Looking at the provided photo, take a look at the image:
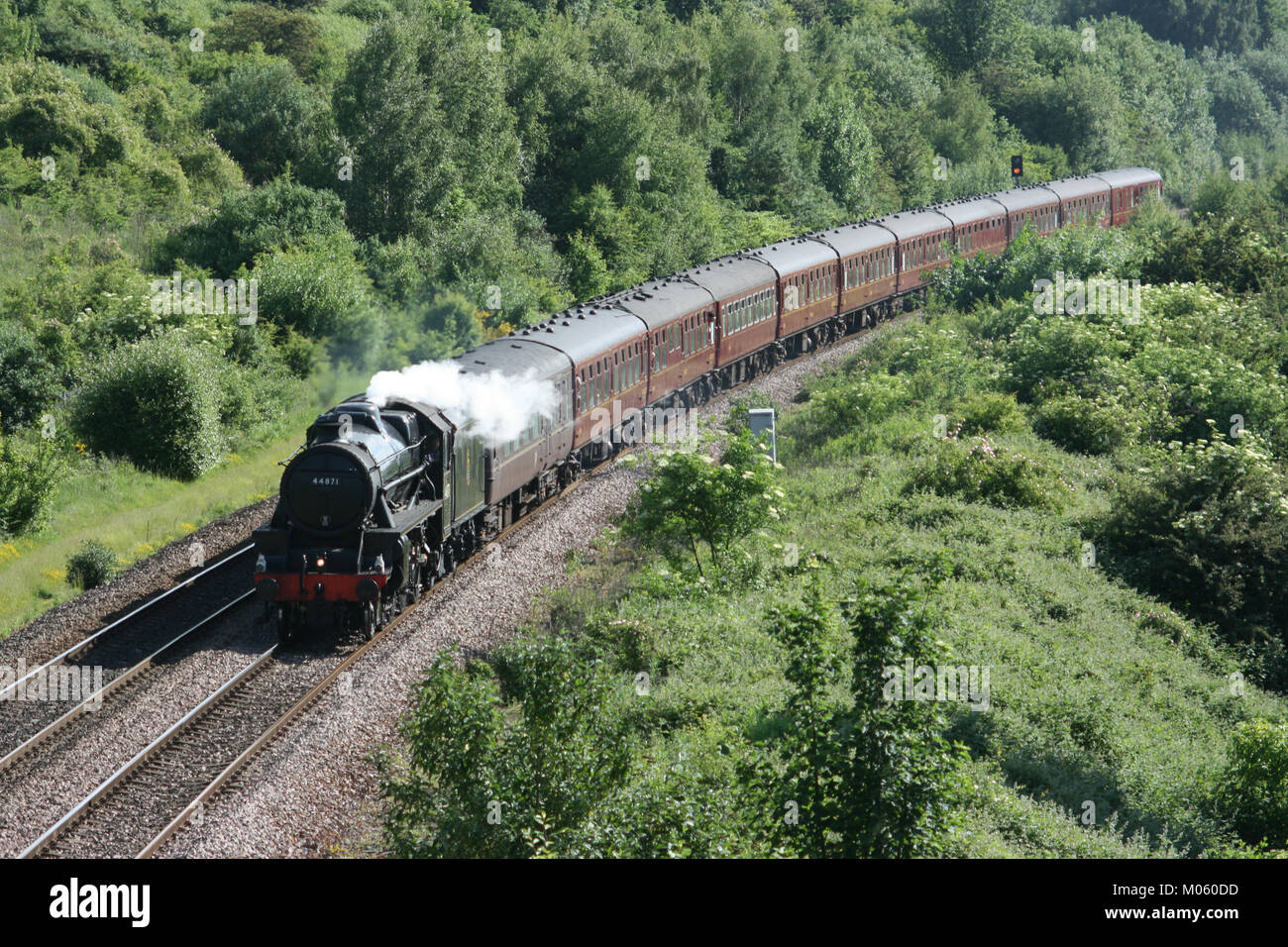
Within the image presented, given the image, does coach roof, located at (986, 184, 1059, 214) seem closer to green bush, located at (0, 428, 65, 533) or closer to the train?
the train

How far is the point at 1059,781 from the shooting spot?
1518cm

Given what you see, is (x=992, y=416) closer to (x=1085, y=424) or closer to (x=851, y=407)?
(x=1085, y=424)

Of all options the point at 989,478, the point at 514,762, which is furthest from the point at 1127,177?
the point at 514,762

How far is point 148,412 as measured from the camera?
28938mm

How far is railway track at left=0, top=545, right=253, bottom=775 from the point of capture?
16297mm

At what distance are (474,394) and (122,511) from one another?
10.3 metres

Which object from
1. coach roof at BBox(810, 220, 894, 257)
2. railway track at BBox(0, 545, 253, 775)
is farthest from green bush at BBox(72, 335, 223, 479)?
coach roof at BBox(810, 220, 894, 257)

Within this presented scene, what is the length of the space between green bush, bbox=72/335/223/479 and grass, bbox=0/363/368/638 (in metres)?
0.58

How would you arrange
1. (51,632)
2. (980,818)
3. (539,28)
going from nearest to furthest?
(980,818) < (51,632) < (539,28)

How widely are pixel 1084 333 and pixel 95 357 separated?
26.7 meters

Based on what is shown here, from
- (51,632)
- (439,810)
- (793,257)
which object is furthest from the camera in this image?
(793,257)

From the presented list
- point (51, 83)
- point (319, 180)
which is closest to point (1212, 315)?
point (319, 180)
